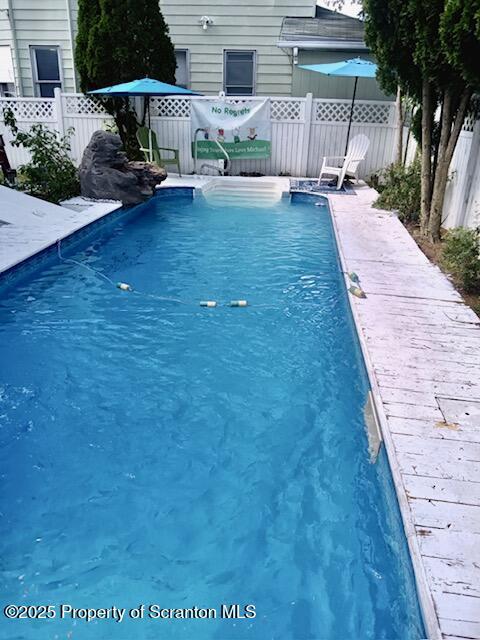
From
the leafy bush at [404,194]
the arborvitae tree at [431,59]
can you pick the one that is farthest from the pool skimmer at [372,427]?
the leafy bush at [404,194]

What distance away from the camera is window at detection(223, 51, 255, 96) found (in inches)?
444

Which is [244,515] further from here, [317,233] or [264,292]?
[317,233]

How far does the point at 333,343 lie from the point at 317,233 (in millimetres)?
Result: 3657

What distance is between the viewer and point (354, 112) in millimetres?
10422

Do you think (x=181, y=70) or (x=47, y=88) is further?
(x=47, y=88)

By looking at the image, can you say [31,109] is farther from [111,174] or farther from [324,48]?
[324,48]

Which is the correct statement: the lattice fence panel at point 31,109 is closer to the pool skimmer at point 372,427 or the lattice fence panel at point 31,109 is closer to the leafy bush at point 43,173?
the leafy bush at point 43,173

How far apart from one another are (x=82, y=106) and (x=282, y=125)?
435 centimetres

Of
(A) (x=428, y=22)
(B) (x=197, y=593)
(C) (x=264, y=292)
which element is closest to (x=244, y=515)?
(B) (x=197, y=593)

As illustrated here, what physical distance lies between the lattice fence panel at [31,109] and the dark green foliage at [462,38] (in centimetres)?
881

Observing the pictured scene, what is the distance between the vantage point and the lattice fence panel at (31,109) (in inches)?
420

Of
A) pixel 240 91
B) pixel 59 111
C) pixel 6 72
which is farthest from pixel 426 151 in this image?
pixel 6 72

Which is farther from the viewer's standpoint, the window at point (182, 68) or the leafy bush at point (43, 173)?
the window at point (182, 68)

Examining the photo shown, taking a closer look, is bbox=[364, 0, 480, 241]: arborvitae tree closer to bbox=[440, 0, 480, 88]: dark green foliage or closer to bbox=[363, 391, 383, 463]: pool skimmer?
bbox=[440, 0, 480, 88]: dark green foliage
